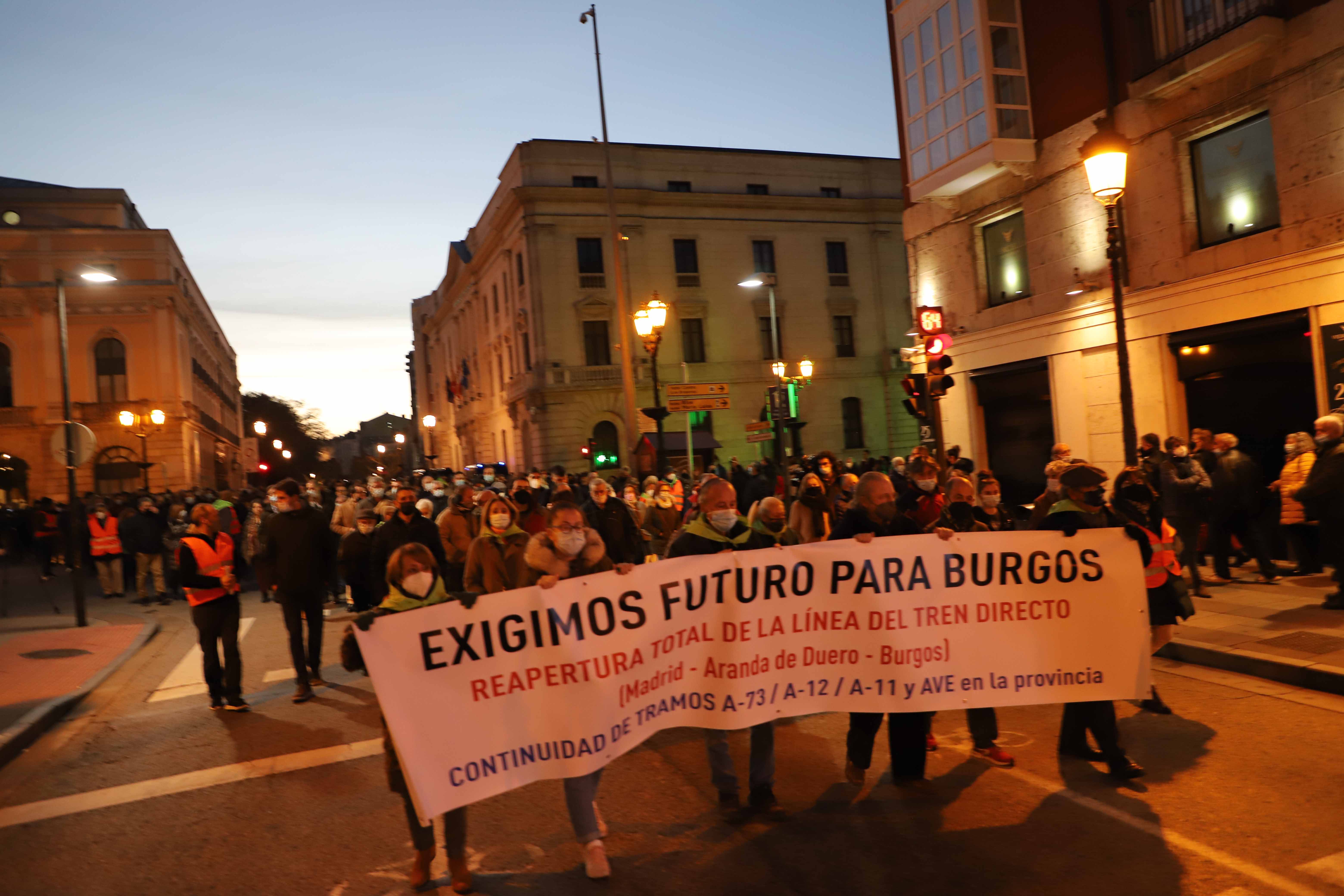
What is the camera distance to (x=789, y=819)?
518 cm

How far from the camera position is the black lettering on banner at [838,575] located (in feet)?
17.9

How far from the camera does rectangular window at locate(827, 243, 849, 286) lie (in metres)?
50.0

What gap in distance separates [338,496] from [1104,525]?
1858 centimetres

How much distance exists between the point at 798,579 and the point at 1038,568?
1403 millimetres

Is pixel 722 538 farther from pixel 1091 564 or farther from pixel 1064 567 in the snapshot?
pixel 1091 564

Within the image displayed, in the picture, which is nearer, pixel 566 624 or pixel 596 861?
pixel 596 861

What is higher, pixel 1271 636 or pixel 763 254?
pixel 763 254

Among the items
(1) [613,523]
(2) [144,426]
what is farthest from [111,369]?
(1) [613,523]

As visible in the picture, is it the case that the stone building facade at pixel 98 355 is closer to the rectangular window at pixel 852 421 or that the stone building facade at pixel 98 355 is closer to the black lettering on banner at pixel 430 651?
the rectangular window at pixel 852 421

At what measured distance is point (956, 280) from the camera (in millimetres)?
20000

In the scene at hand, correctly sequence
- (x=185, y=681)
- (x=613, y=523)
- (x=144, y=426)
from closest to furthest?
(x=185, y=681)
(x=613, y=523)
(x=144, y=426)

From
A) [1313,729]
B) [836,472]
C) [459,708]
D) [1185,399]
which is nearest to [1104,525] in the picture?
[1313,729]

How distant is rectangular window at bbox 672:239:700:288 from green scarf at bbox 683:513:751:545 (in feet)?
138

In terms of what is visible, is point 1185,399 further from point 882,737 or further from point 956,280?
point 882,737
